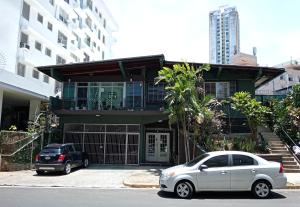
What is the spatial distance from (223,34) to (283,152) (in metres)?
56.2

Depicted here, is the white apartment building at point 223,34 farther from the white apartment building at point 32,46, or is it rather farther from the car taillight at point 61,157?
the car taillight at point 61,157

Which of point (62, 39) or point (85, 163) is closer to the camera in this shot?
point (85, 163)

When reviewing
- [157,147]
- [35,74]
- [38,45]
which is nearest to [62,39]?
[38,45]

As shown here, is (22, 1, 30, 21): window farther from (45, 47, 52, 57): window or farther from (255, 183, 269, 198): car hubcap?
(255, 183, 269, 198): car hubcap

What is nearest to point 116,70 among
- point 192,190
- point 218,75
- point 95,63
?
point 95,63

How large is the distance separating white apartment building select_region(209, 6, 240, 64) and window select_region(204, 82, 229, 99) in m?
47.0

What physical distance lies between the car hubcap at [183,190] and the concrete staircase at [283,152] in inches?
359

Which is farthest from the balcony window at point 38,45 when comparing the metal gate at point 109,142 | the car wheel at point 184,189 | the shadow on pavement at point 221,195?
the car wheel at point 184,189

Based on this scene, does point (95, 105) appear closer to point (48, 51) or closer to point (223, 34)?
point (48, 51)

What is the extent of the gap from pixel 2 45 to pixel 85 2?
22.7 meters

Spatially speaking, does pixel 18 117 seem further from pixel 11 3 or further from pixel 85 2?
pixel 85 2

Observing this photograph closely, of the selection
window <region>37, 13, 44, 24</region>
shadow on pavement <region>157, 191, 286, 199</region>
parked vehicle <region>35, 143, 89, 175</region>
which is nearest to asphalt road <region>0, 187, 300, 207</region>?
shadow on pavement <region>157, 191, 286, 199</region>

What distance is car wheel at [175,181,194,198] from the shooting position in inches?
442

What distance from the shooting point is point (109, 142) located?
23.3 metres
